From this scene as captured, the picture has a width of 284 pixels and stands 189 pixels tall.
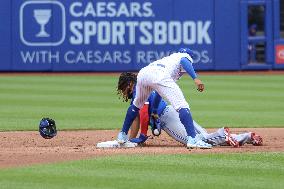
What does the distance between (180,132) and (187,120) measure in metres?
0.56

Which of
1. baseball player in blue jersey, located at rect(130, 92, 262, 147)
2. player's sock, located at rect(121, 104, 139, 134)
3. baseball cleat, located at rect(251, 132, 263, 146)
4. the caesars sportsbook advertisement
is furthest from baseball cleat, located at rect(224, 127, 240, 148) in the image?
the caesars sportsbook advertisement

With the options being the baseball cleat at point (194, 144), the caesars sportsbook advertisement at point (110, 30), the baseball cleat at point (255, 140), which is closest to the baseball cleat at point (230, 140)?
the baseball cleat at point (255, 140)

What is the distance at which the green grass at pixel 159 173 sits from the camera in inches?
308

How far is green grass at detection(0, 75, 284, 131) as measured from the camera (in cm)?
1470

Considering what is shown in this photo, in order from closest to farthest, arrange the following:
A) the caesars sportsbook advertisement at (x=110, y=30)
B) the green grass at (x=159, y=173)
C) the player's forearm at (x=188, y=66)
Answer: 1. the green grass at (x=159, y=173)
2. the player's forearm at (x=188, y=66)
3. the caesars sportsbook advertisement at (x=110, y=30)

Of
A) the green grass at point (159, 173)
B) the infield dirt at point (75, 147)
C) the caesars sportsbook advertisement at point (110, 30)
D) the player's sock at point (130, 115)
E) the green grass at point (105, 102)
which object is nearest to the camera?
the green grass at point (159, 173)

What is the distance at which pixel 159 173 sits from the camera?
27.6ft

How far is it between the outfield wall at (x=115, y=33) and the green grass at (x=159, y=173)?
17797 mm

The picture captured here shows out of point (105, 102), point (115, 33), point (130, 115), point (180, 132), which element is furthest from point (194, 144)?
point (115, 33)

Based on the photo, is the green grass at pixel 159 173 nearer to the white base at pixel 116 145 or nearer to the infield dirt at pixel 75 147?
the infield dirt at pixel 75 147

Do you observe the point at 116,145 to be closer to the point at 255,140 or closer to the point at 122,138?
the point at 122,138

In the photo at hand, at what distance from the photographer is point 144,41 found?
27328 millimetres

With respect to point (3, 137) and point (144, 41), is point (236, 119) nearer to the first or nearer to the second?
point (3, 137)

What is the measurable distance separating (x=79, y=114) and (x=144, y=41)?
462 inches
